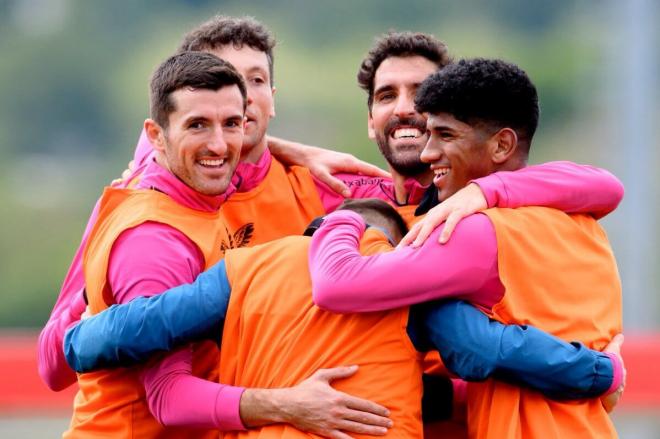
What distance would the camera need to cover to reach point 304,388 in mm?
3736

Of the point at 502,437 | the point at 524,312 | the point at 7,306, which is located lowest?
the point at 502,437

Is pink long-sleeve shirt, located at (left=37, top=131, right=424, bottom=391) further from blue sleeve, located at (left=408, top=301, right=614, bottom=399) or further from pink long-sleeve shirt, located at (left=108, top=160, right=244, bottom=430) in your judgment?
blue sleeve, located at (left=408, top=301, right=614, bottom=399)

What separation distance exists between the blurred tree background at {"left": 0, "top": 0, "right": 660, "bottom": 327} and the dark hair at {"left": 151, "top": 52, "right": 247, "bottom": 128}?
12235 mm

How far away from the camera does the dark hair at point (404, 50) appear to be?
5.01 m

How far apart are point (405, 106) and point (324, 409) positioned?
1.48 m

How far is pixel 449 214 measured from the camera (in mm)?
3766

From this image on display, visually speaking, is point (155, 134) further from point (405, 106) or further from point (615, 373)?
point (615, 373)

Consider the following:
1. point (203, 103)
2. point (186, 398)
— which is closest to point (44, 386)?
point (203, 103)

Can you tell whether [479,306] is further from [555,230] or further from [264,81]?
[264,81]

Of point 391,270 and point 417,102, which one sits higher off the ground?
point 417,102

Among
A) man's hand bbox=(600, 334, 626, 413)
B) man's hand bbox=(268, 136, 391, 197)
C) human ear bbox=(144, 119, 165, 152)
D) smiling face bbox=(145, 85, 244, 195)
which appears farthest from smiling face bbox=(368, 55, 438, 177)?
man's hand bbox=(600, 334, 626, 413)

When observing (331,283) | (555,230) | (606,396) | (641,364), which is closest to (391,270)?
(331,283)

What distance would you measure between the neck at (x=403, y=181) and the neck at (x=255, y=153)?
0.45m

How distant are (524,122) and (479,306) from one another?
23.2 inches
